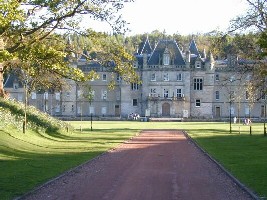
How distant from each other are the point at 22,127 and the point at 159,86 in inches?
2566

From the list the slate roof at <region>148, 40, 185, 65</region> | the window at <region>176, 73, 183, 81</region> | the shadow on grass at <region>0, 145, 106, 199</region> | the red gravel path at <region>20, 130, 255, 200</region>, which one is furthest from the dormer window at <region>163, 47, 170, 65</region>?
the red gravel path at <region>20, 130, 255, 200</region>

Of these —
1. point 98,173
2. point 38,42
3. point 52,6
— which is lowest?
point 98,173

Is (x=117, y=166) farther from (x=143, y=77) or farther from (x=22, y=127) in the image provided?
(x=143, y=77)

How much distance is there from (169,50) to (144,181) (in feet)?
267

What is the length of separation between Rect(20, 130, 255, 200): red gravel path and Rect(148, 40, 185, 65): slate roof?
73516 mm

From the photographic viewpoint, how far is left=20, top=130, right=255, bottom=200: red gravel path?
43.0ft

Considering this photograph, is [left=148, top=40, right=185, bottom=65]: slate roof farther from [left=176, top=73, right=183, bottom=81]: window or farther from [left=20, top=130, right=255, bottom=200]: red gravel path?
[left=20, top=130, right=255, bottom=200]: red gravel path

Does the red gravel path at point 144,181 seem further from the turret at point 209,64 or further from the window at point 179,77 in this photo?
the window at point 179,77

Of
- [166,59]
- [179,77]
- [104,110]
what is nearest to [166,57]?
[166,59]

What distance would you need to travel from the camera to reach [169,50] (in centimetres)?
9588

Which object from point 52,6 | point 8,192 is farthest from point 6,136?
point 8,192

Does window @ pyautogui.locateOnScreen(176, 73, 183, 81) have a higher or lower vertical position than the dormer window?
lower

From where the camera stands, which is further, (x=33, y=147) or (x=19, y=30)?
(x=33, y=147)

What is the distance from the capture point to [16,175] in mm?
16656
